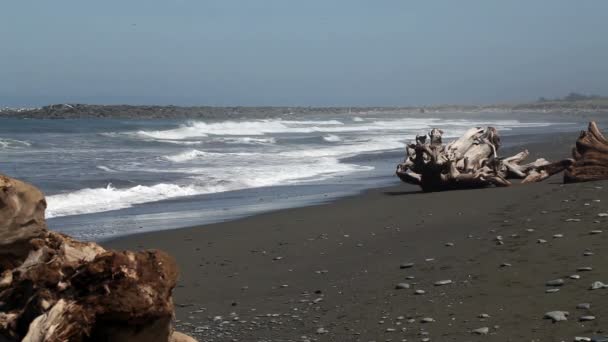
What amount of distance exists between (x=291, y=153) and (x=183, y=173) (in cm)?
899

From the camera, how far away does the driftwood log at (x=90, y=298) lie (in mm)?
3762

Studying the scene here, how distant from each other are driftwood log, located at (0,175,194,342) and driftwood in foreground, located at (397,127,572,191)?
30.5 ft

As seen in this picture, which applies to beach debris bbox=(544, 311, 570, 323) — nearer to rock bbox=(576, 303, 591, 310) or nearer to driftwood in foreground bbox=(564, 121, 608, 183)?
rock bbox=(576, 303, 591, 310)

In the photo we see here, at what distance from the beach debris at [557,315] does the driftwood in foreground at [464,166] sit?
7545 mm

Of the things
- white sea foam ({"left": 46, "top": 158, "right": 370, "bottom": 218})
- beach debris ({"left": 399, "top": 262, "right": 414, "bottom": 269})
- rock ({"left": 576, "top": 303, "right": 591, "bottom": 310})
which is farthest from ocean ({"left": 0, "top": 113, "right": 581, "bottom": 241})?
rock ({"left": 576, "top": 303, "right": 591, "bottom": 310})

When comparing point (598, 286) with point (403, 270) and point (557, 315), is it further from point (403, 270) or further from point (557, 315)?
point (403, 270)

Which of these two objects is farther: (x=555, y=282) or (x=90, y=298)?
(x=555, y=282)

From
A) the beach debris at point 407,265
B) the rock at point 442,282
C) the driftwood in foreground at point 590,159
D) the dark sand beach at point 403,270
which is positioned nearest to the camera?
the dark sand beach at point 403,270

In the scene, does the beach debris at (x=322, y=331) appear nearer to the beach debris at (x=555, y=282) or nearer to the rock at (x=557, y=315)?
the rock at (x=557, y=315)

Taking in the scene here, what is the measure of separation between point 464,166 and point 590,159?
2.08 meters

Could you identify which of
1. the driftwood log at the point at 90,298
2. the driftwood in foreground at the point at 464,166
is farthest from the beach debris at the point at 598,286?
the driftwood in foreground at the point at 464,166

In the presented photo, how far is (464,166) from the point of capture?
Result: 1328cm

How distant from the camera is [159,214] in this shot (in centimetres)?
1310

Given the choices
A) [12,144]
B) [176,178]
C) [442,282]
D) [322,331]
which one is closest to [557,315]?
[442,282]
